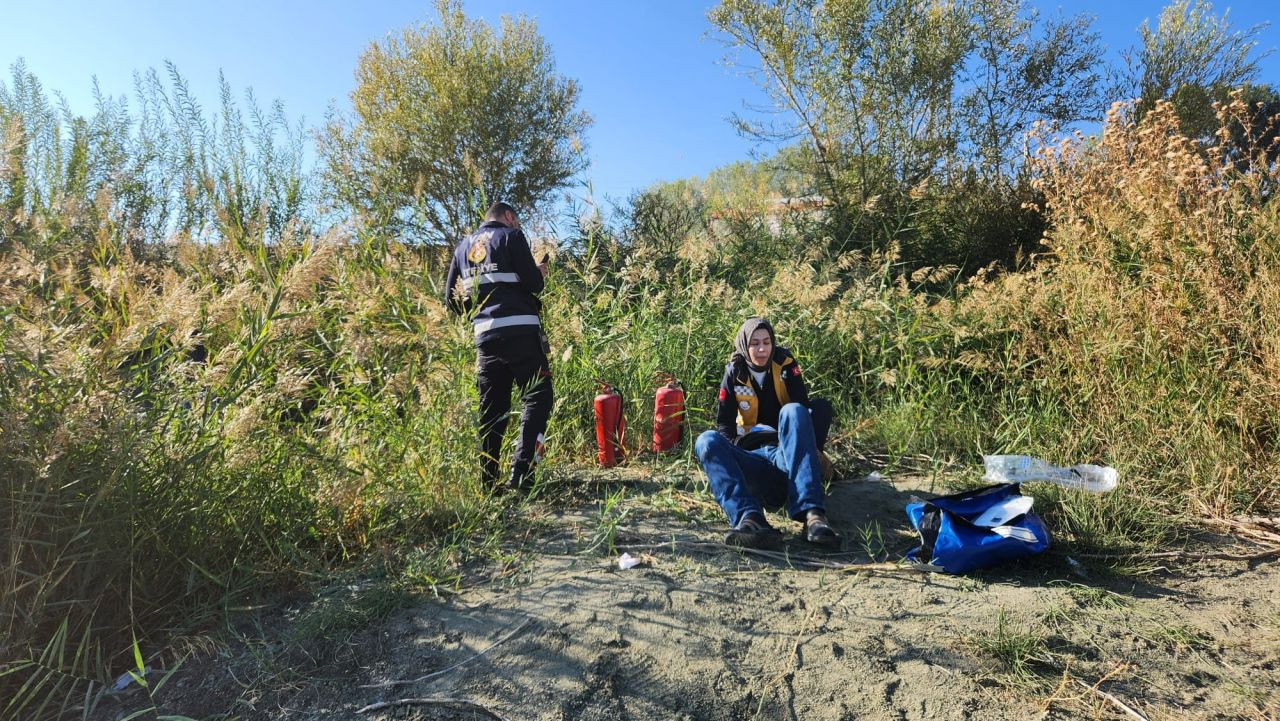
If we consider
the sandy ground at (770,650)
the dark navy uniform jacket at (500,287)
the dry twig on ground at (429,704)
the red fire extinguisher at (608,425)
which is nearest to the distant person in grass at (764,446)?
the sandy ground at (770,650)

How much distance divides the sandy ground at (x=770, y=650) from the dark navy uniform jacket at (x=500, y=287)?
1456mm

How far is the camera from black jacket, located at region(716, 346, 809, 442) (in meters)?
3.83

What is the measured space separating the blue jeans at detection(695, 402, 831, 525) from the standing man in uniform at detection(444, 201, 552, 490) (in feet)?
3.33

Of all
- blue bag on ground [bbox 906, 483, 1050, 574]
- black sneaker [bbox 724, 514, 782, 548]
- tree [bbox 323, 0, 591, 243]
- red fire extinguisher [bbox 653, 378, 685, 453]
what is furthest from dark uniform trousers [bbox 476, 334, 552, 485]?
tree [bbox 323, 0, 591, 243]

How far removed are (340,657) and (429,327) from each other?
194 cm

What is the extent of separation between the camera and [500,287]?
396 cm

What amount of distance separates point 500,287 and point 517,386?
598mm

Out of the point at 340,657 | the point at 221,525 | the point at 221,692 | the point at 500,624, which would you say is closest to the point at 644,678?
the point at 500,624

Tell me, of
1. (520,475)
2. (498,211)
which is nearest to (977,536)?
(520,475)

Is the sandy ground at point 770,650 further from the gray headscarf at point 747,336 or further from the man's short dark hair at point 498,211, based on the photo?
the man's short dark hair at point 498,211

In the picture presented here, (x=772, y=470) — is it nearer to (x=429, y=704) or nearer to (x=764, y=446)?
(x=764, y=446)

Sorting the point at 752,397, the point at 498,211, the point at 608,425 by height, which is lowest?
the point at 608,425

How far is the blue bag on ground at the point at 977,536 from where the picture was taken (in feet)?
9.41

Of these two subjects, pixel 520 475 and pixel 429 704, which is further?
pixel 520 475
